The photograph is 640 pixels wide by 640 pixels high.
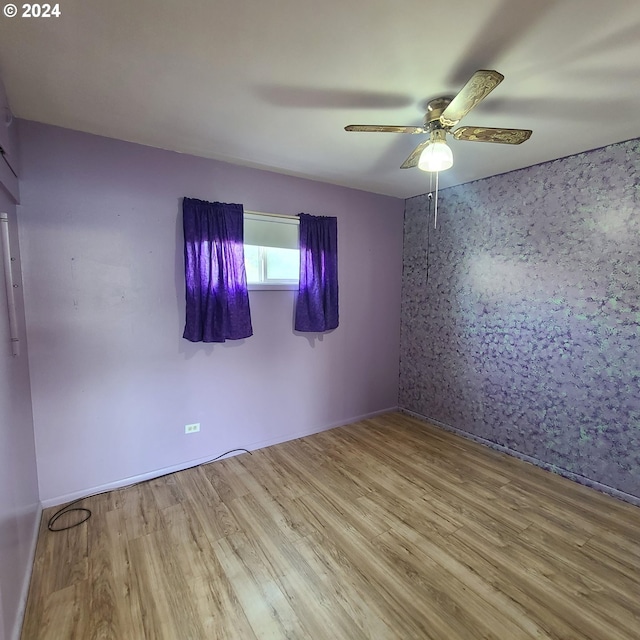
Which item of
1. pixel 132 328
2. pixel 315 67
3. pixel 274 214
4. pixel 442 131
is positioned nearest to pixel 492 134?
pixel 442 131

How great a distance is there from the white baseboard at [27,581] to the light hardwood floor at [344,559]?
33 mm

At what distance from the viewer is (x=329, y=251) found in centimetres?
328

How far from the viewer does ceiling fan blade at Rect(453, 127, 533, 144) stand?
5.51ft

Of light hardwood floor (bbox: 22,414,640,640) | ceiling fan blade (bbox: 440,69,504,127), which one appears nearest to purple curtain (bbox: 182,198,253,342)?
light hardwood floor (bbox: 22,414,640,640)

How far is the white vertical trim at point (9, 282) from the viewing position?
1636 millimetres

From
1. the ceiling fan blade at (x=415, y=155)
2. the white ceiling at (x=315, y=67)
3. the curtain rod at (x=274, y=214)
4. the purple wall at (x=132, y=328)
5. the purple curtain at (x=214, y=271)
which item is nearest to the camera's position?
the white ceiling at (x=315, y=67)

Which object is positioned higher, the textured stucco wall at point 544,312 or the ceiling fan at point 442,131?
the ceiling fan at point 442,131

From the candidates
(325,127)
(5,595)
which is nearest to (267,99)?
(325,127)

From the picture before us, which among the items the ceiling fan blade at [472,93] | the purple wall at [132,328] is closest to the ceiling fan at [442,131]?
the ceiling fan blade at [472,93]

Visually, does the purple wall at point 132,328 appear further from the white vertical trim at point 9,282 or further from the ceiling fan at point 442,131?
the ceiling fan at point 442,131

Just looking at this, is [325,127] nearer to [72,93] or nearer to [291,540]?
[72,93]

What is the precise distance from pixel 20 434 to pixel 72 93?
6.19ft

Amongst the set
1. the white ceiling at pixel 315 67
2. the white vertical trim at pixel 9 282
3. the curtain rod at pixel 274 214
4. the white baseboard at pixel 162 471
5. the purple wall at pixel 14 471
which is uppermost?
the white ceiling at pixel 315 67

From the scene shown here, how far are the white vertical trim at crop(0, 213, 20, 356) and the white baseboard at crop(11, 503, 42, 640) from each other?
110cm
